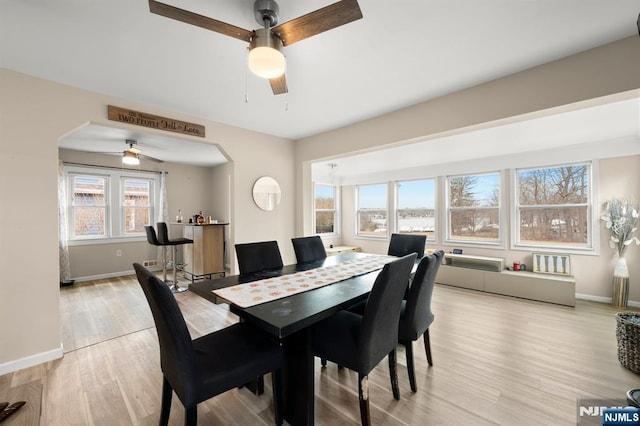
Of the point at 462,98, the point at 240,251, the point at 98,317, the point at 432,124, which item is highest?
the point at 462,98

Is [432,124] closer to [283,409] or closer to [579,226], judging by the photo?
[283,409]

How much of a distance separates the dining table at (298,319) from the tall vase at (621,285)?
4.11 metres

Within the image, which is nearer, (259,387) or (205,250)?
(259,387)

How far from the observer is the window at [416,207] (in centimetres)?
550

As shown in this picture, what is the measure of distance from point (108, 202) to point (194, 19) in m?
5.44

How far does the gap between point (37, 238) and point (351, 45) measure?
121 inches

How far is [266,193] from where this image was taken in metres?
3.79

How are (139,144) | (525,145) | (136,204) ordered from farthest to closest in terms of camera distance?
(136,204), (139,144), (525,145)

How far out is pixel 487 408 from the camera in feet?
5.46

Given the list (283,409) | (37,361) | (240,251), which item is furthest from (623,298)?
(37,361)

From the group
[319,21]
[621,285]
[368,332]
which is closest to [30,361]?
[368,332]

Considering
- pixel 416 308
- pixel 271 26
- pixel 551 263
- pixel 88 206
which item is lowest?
pixel 551 263

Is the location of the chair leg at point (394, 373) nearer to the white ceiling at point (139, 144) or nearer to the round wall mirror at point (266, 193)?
the round wall mirror at point (266, 193)

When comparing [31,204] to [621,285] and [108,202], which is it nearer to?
[108,202]
